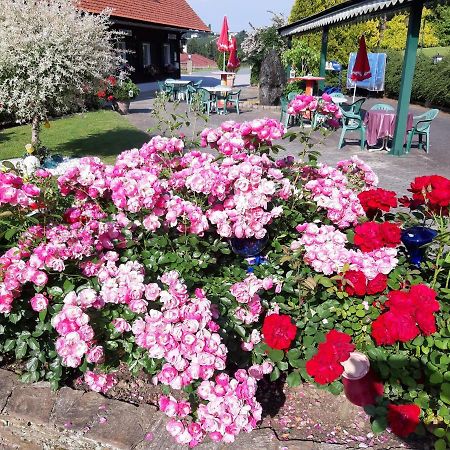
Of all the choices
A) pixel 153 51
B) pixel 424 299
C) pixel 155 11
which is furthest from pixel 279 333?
pixel 155 11

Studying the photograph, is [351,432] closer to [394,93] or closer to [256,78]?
[394,93]

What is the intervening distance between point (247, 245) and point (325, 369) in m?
0.82

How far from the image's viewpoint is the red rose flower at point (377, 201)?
8.00 feet

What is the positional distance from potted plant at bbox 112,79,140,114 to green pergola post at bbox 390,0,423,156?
794 cm

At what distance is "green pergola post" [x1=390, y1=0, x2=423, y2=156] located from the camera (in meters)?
7.59

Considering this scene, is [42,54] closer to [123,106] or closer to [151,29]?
[123,106]

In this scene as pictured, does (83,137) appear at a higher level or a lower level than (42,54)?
lower

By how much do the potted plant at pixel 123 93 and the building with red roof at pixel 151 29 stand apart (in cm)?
540

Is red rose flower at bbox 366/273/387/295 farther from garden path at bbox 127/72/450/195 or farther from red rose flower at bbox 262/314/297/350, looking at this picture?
garden path at bbox 127/72/450/195

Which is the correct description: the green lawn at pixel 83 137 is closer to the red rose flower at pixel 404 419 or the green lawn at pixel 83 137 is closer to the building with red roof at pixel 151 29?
the red rose flower at pixel 404 419

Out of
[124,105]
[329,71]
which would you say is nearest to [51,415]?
[124,105]

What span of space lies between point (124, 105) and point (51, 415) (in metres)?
12.9

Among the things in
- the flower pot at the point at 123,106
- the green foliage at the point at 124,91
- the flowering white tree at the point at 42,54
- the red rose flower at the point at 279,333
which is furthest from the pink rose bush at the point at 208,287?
the flower pot at the point at 123,106

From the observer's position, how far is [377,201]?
2.47 metres
